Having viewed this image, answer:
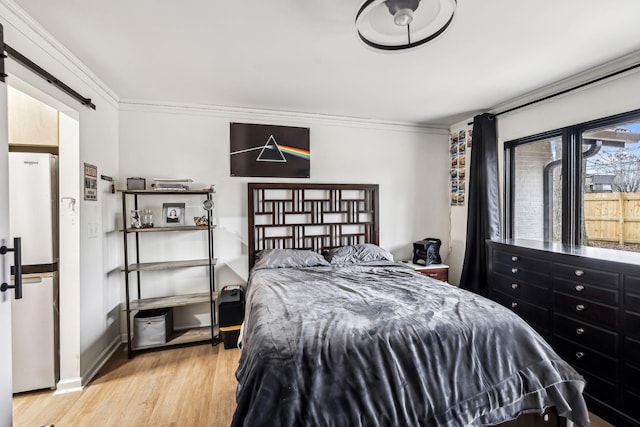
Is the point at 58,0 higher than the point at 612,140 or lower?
higher

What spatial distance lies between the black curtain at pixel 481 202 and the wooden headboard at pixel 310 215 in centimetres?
118

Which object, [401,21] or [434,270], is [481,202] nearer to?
[434,270]

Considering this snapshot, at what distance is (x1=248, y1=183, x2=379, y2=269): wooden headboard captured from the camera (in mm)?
3465

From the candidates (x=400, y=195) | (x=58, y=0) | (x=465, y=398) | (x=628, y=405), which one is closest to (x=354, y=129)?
(x=400, y=195)

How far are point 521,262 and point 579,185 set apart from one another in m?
0.98

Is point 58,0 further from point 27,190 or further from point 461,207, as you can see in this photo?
point 461,207

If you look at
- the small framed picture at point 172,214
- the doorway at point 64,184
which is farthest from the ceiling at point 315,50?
the small framed picture at point 172,214

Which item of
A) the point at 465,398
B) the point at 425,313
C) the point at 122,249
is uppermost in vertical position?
the point at 122,249

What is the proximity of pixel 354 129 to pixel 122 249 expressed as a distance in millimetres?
3143

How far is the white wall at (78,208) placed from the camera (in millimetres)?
1813

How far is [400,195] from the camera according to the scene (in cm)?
402

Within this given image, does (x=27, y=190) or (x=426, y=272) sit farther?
(x=426, y=272)

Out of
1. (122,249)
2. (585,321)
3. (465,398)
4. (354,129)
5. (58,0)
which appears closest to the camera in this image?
(465,398)

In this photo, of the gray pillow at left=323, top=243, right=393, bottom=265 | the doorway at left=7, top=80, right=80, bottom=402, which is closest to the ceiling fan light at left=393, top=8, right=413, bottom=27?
the gray pillow at left=323, top=243, right=393, bottom=265
